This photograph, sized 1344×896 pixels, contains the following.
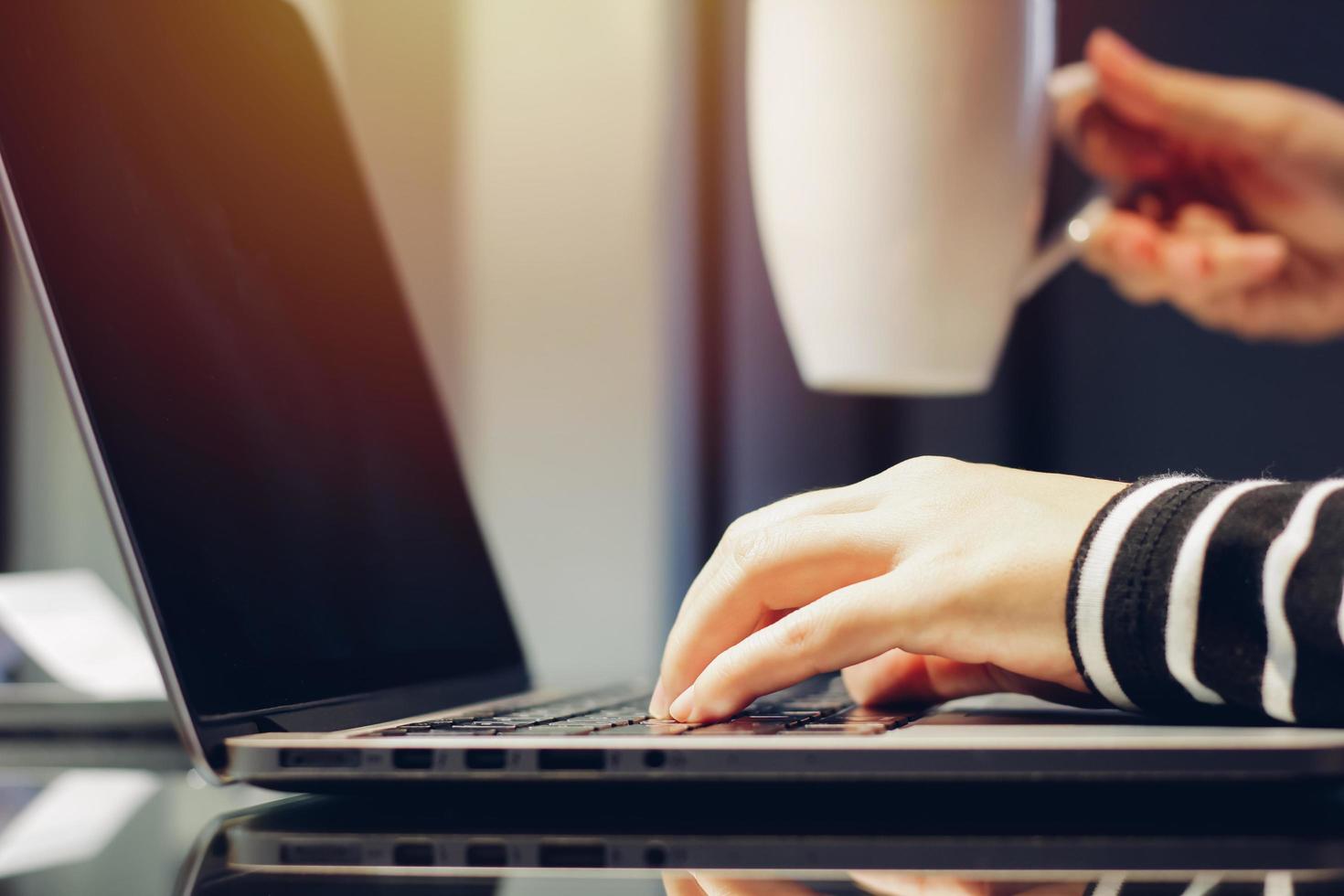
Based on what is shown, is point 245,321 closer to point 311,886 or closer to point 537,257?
point 311,886

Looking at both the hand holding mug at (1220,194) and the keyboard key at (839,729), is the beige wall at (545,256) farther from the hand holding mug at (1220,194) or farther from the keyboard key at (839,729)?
the keyboard key at (839,729)

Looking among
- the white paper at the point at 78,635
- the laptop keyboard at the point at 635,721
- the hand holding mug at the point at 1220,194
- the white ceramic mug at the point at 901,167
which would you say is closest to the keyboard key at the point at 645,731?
the laptop keyboard at the point at 635,721

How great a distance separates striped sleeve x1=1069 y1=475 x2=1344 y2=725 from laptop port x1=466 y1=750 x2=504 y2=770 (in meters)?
0.16

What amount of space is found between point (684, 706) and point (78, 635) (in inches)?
21.8

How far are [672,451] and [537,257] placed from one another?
0.82ft

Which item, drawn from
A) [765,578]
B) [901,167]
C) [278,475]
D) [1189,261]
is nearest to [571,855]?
[765,578]

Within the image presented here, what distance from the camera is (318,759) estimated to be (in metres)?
0.31

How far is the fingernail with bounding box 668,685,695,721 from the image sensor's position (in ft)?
1.21

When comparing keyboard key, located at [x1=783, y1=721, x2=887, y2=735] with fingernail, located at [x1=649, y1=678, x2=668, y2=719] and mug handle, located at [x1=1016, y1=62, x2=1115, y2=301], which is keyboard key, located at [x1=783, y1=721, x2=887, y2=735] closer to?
fingernail, located at [x1=649, y1=678, x2=668, y2=719]

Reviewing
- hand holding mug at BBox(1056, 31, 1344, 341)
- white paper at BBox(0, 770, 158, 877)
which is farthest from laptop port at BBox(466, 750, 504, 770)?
hand holding mug at BBox(1056, 31, 1344, 341)

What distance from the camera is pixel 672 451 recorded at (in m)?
1.18

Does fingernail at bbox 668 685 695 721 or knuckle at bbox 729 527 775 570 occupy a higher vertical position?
knuckle at bbox 729 527 775 570

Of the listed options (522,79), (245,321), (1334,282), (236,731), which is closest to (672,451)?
(522,79)

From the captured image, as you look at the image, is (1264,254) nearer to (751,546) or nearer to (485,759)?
(751,546)
